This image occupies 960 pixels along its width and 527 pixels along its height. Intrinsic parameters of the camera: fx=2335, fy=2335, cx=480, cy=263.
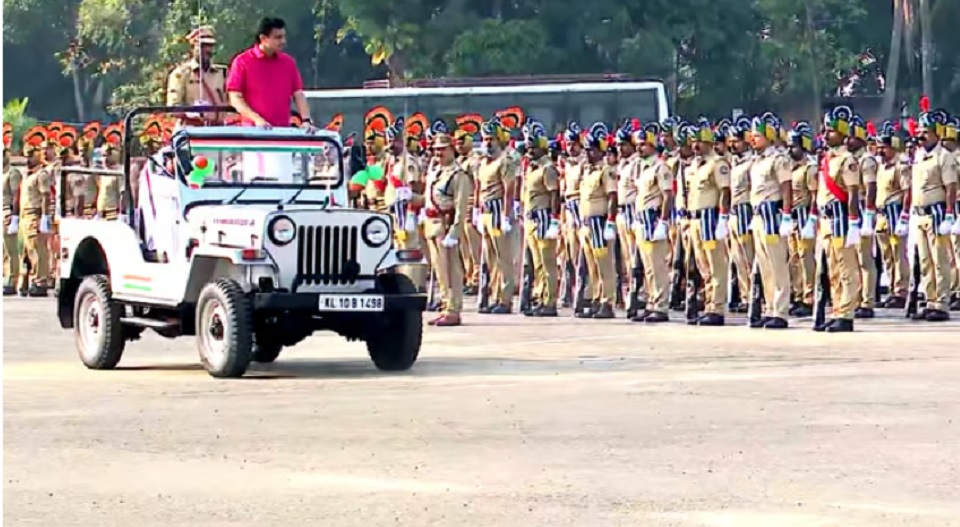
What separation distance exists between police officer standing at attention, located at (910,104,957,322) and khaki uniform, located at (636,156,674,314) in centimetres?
247

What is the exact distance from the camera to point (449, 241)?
22.9 meters

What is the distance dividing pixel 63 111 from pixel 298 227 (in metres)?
50.1

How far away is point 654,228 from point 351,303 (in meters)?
7.42

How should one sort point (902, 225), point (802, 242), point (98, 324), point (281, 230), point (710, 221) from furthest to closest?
point (902, 225)
point (802, 242)
point (710, 221)
point (98, 324)
point (281, 230)

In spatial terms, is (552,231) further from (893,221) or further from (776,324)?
(776,324)

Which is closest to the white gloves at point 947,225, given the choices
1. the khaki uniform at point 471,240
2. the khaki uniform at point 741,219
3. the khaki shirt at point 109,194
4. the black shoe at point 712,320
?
the khaki uniform at point 741,219

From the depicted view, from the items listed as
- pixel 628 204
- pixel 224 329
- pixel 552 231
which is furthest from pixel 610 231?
pixel 224 329

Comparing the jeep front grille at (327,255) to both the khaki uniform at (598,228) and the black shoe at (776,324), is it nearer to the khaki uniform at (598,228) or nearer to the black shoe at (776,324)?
the black shoe at (776,324)

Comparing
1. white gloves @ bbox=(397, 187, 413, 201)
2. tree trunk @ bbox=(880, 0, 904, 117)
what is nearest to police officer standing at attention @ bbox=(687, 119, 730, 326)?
white gloves @ bbox=(397, 187, 413, 201)

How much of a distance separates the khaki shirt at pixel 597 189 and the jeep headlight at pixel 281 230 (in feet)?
27.0

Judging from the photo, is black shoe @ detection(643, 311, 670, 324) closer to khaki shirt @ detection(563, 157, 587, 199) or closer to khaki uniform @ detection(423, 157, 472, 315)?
khaki uniform @ detection(423, 157, 472, 315)

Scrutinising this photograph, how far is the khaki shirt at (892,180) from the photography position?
2366 centimetres

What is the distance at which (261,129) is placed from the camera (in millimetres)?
17438

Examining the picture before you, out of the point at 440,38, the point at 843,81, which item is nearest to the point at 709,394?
the point at 440,38
